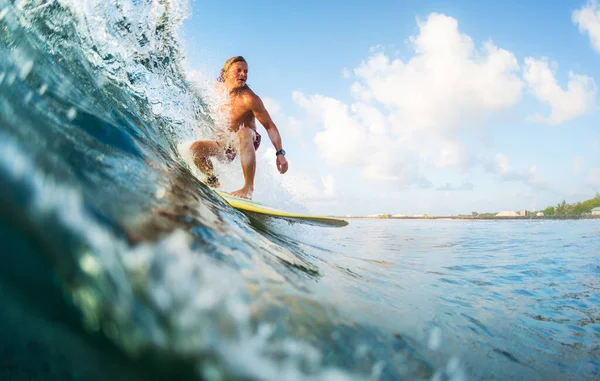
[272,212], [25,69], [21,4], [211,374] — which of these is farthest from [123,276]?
[272,212]

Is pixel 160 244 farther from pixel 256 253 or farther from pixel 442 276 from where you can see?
pixel 442 276

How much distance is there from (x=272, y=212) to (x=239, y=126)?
60.4 inches

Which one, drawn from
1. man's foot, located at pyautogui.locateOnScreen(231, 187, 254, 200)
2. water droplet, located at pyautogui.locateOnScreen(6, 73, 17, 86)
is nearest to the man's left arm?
man's foot, located at pyautogui.locateOnScreen(231, 187, 254, 200)

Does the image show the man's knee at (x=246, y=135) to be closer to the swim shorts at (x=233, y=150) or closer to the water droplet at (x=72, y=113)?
the swim shorts at (x=233, y=150)

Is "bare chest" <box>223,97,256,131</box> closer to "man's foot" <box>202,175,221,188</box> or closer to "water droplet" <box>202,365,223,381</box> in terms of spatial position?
"man's foot" <box>202,175,221,188</box>

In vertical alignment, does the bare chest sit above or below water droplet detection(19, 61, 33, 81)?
above

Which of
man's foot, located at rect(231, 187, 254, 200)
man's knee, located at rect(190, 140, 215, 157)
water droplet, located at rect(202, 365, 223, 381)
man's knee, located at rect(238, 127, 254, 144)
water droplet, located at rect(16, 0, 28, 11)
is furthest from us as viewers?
man's knee, located at rect(190, 140, 215, 157)

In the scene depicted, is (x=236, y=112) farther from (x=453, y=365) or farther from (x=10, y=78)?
(x=453, y=365)

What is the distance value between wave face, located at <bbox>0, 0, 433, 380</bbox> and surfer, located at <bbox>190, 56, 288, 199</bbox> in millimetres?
3326

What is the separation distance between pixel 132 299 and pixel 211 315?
156 mm

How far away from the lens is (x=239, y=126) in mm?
4699

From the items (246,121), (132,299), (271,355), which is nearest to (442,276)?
(271,355)

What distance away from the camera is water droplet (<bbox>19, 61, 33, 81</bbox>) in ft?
3.55

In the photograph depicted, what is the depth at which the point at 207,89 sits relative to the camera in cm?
468
